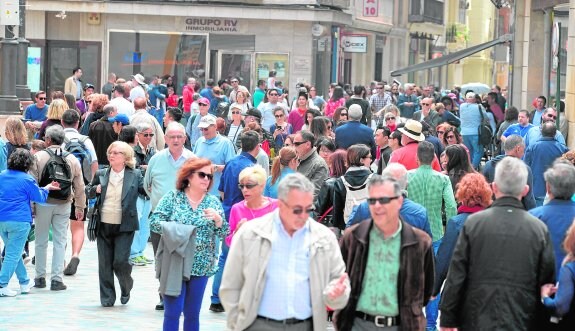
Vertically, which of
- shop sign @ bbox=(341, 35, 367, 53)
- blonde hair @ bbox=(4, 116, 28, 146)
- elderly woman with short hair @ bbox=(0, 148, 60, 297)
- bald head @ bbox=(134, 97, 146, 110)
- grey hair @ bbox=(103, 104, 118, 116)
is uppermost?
shop sign @ bbox=(341, 35, 367, 53)

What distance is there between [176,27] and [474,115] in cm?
1918

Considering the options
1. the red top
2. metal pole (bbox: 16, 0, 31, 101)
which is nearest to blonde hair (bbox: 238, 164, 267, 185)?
the red top

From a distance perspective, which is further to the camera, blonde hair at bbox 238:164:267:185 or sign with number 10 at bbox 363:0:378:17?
sign with number 10 at bbox 363:0:378:17

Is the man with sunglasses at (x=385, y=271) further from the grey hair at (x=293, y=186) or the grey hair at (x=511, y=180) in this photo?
the grey hair at (x=511, y=180)

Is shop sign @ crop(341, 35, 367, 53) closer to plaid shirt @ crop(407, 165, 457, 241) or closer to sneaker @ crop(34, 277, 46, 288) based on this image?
sneaker @ crop(34, 277, 46, 288)

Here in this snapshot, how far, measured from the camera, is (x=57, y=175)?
1390 centimetres

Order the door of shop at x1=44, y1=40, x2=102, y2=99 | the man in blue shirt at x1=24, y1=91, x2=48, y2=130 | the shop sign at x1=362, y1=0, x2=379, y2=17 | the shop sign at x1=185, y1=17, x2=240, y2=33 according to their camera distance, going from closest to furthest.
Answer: the man in blue shirt at x1=24, y1=91, x2=48, y2=130 → the door of shop at x1=44, y1=40, x2=102, y2=99 → the shop sign at x1=185, y1=17, x2=240, y2=33 → the shop sign at x1=362, y1=0, x2=379, y2=17

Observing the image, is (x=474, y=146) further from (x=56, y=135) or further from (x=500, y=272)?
(x=500, y=272)

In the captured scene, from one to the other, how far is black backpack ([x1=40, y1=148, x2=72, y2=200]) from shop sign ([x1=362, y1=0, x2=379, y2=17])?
4172 centimetres

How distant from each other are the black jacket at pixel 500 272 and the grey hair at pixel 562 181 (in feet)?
3.07

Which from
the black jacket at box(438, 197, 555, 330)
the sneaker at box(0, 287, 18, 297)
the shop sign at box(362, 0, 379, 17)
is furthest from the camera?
the shop sign at box(362, 0, 379, 17)

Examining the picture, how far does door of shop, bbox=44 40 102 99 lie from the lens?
42594 mm

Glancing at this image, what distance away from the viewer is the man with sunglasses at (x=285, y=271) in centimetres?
746

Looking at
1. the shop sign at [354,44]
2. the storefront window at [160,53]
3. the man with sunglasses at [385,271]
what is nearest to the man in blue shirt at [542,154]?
the man with sunglasses at [385,271]
